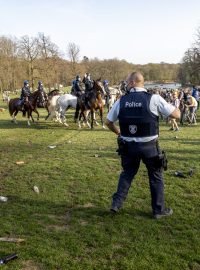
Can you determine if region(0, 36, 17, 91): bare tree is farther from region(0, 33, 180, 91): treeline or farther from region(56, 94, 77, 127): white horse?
region(56, 94, 77, 127): white horse

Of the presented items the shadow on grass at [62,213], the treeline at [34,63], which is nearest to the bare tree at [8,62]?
the treeline at [34,63]

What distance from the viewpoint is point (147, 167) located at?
5.81m

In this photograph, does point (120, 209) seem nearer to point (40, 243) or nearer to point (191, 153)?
point (40, 243)

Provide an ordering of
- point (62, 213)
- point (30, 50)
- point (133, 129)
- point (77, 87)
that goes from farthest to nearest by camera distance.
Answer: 1. point (30, 50)
2. point (77, 87)
3. point (62, 213)
4. point (133, 129)

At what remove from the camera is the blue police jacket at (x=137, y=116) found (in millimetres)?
5391

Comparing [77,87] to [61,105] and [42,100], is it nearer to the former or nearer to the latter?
[61,105]

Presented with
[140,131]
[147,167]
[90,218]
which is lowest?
[90,218]

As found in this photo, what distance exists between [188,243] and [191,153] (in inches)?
262

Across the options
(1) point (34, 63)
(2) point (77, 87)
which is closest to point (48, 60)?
(1) point (34, 63)

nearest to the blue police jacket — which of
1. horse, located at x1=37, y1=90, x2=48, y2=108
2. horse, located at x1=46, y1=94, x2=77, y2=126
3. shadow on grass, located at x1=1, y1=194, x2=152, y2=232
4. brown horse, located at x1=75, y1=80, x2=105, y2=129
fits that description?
shadow on grass, located at x1=1, y1=194, x2=152, y2=232

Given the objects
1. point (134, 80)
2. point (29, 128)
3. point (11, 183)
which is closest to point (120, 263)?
point (134, 80)

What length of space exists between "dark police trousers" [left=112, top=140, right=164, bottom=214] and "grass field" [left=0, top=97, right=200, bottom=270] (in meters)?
0.33

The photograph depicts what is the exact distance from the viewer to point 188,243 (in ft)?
16.4

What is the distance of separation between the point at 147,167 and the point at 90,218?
1314mm
